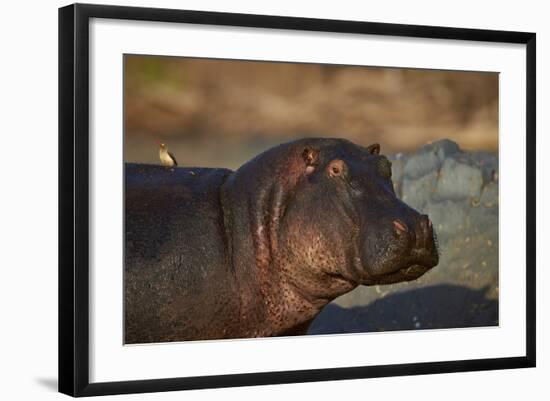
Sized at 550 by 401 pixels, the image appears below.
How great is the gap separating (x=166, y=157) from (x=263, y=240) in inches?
31.9

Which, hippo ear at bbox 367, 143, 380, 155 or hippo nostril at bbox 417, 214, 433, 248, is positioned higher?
hippo ear at bbox 367, 143, 380, 155

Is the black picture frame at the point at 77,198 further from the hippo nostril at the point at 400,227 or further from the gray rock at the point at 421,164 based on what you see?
the gray rock at the point at 421,164

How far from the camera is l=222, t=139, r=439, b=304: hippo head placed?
316 inches

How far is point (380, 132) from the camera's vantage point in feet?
29.6

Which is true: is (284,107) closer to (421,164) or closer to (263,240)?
(263,240)

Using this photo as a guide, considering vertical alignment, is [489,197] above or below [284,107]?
below

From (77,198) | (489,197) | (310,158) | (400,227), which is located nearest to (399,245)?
(400,227)

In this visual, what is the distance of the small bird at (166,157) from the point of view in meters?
8.24

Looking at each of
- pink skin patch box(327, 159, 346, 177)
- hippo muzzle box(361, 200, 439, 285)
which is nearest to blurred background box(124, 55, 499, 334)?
pink skin patch box(327, 159, 346, 177)

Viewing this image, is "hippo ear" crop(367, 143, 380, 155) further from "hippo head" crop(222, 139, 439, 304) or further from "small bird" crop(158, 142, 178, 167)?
"small bird" crop(158, 142, 178, 167)

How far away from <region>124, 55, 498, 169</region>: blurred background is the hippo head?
266mm

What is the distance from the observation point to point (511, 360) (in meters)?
9.15

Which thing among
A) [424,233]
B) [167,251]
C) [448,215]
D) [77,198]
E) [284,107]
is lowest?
[167,251]

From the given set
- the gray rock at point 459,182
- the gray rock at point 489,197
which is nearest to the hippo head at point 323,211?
the gray rock at point 459,182
